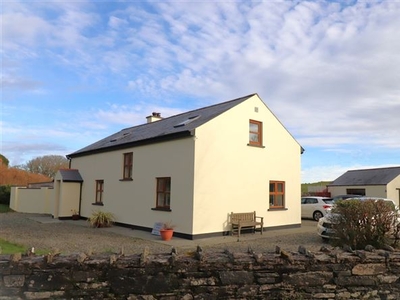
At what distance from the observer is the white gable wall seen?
44.2ft

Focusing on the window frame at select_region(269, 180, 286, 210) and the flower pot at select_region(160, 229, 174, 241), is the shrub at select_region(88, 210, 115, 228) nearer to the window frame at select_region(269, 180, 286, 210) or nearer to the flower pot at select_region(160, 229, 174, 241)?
the flower pot at select_region(160, 229, 174, 241)

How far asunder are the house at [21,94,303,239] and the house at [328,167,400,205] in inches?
769

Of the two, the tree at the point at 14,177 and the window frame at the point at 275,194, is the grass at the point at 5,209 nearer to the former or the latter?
the tree at the point at 14,177

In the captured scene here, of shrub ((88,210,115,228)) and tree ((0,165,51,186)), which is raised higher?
tree ((0,165,51,186))

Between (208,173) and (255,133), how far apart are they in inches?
144

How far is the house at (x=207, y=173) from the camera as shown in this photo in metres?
13.5

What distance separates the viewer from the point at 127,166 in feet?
56.4

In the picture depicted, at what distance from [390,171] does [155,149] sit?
2877cm

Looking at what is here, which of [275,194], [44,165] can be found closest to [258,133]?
[275,194]

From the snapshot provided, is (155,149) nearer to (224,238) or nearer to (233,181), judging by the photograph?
(233,181)

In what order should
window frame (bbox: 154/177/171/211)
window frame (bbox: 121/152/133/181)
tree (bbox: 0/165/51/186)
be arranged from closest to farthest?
1. window frame (bbox: 154/177/171/211)
2. window frame (bbox: 121/152/133/181)
3. tree (bbox: 0/165/51/186)

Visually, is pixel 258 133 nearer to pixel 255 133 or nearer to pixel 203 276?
pixel 255 133

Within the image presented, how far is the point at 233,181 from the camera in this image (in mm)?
14516

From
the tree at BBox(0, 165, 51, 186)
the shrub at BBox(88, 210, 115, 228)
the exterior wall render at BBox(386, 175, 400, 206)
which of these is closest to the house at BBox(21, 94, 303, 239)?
the shrub at BBox(88, 210, 115, 228)
